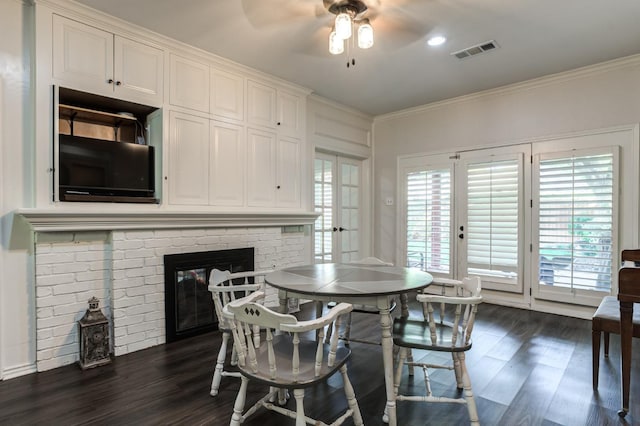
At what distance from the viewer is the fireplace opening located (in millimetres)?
3059

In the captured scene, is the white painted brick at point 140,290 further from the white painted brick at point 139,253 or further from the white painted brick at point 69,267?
the white painted brick at point 69,267

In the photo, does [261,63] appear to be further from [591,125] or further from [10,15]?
[591,125]

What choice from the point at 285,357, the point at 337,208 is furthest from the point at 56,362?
the point at 337,208

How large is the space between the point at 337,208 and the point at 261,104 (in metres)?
1.91

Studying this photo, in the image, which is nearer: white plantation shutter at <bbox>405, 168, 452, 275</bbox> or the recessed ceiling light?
the recessed ceiling light

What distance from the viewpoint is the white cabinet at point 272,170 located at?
3693 mm

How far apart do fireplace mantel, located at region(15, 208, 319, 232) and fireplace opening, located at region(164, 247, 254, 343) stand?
0.98ft

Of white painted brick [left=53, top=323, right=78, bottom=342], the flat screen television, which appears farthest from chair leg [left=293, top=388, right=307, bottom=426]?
the flat screen television

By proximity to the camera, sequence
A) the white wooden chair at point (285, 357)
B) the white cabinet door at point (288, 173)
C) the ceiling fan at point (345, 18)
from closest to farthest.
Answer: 1. the white wooden chair at point (285, 357)
2. the ceiling fan at point (345, 18)
3. the white cabinet door at point (288, 173)

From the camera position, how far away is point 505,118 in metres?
4.23

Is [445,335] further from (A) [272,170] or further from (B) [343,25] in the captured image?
(A) [272,170]

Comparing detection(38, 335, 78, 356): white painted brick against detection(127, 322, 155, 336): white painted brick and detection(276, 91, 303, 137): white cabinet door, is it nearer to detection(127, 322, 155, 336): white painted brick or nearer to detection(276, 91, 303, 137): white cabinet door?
detection(127, 322, 155, 336): white painted brick

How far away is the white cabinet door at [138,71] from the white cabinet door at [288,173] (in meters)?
1.40

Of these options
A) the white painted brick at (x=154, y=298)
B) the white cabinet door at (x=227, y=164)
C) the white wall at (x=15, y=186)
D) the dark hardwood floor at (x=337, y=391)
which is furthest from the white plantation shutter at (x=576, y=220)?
the white wall at (x=15, y=186)
